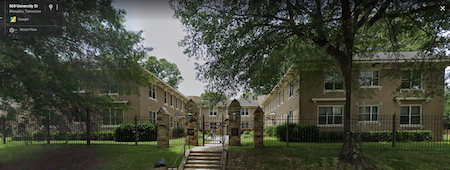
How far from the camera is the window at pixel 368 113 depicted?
16422mm

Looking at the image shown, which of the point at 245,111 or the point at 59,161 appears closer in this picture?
the point at 59,161

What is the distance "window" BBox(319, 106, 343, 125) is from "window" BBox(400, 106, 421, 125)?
14.9 feet

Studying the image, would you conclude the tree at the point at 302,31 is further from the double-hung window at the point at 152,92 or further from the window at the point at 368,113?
the double-hung window at the point at 152,92

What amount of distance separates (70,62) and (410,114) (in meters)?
21.6

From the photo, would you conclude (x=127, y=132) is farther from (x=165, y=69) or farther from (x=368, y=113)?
(x=165, y=69)

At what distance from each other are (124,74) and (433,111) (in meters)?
21.1

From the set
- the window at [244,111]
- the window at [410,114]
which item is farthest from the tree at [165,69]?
the window at [410,114]

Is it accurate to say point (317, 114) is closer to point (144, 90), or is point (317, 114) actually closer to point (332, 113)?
point (332, 113)

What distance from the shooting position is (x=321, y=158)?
9.86 meters

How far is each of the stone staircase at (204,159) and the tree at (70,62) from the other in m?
4.47

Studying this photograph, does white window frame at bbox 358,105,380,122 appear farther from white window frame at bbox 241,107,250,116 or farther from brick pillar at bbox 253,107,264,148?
white window frame at bbox 241,107,250,116

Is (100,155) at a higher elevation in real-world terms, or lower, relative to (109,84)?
lower

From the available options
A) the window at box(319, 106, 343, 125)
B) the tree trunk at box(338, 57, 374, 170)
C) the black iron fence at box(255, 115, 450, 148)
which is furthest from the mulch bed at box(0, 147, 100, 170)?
the window at box(319, 106, 343, 125)

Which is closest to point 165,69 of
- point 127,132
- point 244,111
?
point 244,111
